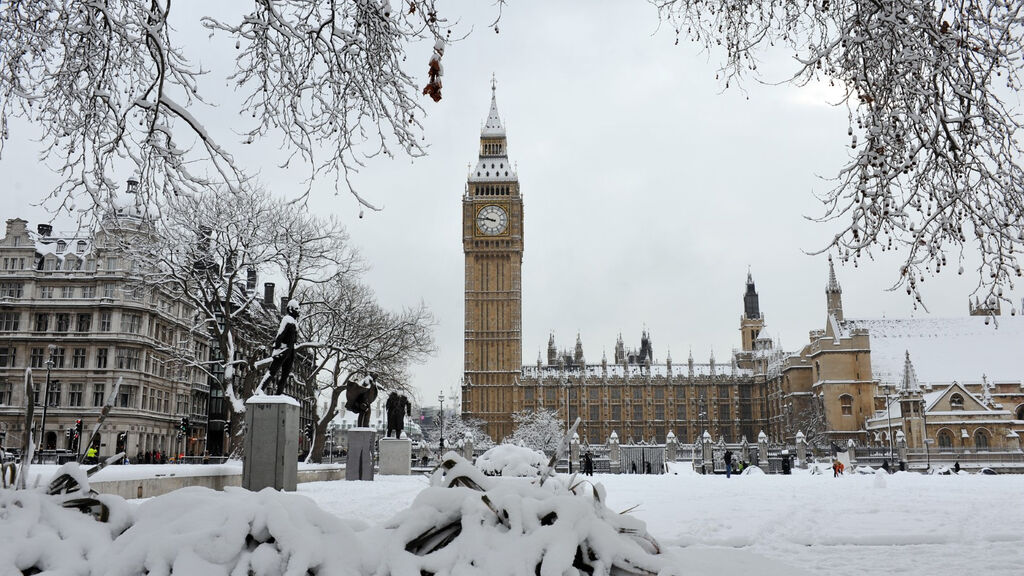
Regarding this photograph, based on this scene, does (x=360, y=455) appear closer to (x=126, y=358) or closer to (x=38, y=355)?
(x=126, y=358)

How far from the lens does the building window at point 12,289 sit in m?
45.3

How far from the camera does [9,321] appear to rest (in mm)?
45875

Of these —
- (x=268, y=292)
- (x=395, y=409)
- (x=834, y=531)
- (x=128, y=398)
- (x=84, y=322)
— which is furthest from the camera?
(x=268, y=292)

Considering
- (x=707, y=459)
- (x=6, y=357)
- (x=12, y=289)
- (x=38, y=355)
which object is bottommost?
(x=707, y=459)

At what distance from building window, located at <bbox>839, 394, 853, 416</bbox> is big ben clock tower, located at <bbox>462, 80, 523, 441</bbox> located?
127 ft

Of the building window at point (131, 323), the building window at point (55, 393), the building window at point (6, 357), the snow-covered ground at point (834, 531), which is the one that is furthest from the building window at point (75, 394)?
the snow-covered ground at point (834, 531)

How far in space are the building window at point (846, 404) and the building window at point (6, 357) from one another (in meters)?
66.8

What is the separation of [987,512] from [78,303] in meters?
48.9

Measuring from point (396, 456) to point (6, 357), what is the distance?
33545 mm

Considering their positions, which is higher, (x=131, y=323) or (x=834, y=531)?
(x=131, y=323)

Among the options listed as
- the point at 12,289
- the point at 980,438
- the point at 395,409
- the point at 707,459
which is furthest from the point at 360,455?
the point at 980,438

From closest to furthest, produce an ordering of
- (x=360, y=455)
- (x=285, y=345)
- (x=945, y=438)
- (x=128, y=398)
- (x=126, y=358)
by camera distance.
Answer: (x=285, y=345) < (x=360, y=455) < (x=128, y=398) < (x=126, y=358) < (x=945, y=438)

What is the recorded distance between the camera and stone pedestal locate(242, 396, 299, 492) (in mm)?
12750

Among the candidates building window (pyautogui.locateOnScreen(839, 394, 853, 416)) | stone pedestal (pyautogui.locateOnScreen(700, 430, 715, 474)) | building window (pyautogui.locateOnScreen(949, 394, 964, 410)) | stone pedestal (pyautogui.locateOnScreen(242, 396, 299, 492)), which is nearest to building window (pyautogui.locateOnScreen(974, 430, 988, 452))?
building window (pyautogui.locateOnScreen(949, 394, 964, 410))
